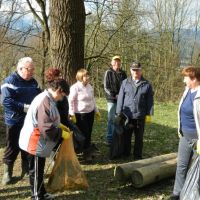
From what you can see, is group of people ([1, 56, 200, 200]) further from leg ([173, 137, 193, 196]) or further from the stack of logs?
the stack of logs

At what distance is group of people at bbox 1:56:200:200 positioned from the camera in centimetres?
459

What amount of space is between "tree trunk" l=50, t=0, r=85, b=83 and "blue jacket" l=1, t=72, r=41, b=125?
1.70 metres

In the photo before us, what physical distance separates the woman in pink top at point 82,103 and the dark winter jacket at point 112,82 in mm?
939

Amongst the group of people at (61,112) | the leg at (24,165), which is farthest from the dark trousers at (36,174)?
the leg at (24,165)

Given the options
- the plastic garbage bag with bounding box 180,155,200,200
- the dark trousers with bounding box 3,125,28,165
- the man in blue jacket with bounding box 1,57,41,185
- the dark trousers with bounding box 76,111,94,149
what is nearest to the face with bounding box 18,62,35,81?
the man in blue jacket with bounding box 1,57,41,185

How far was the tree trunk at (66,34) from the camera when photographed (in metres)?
7.25

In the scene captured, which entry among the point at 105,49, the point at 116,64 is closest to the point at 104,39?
the point at 105,49

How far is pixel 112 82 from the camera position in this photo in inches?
303

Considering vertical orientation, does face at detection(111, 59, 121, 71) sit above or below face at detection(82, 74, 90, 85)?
above

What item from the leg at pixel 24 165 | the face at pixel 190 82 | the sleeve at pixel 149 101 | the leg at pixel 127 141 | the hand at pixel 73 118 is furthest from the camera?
the leg at pixel 127 141

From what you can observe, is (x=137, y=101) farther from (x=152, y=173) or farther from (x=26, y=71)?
(x=26, y=71)

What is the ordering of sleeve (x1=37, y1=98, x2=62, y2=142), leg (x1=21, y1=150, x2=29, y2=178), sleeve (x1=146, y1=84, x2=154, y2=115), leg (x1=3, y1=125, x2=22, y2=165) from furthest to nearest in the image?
sleeve (x1=146, y1=84, x2=154, y2=115), leg (x1=21, y1=150, x2=29, y2=178), leg (x1=3, y1=125, x2=22, y2=165), sleeve (x1=37, y1=98, x2=62, y2=142)

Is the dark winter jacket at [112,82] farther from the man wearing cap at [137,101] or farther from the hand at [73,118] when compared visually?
the hand at [73,118]

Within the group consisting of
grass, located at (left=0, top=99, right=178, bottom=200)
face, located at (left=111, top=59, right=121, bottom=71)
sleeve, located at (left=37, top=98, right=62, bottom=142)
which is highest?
face, located at (left=111, top=59, right=121, bottom=71)
